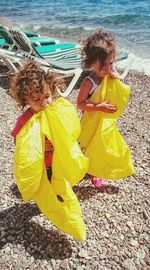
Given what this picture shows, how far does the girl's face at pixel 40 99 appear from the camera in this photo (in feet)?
10.0

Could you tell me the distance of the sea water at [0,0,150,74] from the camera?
539 inches

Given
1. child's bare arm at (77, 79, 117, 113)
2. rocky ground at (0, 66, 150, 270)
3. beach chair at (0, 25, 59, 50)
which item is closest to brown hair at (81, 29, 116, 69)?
child's bare arm at (77, 79, 117, 113)

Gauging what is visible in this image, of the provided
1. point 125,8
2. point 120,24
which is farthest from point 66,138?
point 125,8

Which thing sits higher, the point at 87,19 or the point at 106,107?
the point at 106,107

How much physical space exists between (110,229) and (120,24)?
1441 cm

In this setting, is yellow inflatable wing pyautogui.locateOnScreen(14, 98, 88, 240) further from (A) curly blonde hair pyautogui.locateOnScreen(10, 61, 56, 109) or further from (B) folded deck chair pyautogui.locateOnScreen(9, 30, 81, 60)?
(B) folded deck chair pyautogui.locateOnScreen(9, 30, 81, 60)

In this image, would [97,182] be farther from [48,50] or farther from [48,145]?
[48,50]

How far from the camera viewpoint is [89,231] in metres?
3.52

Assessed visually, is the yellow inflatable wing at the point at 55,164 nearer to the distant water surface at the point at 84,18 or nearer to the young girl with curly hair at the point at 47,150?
the young girl with curly hair at the point at 47,150

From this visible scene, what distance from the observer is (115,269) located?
3.16 meters

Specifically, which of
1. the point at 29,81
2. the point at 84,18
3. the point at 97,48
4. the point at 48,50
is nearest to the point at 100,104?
the point at 97,48

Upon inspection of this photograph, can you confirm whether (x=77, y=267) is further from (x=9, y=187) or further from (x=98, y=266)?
(x=9, y=187)

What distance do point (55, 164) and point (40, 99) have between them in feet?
1.63

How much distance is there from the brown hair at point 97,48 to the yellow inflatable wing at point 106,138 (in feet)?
0.66
